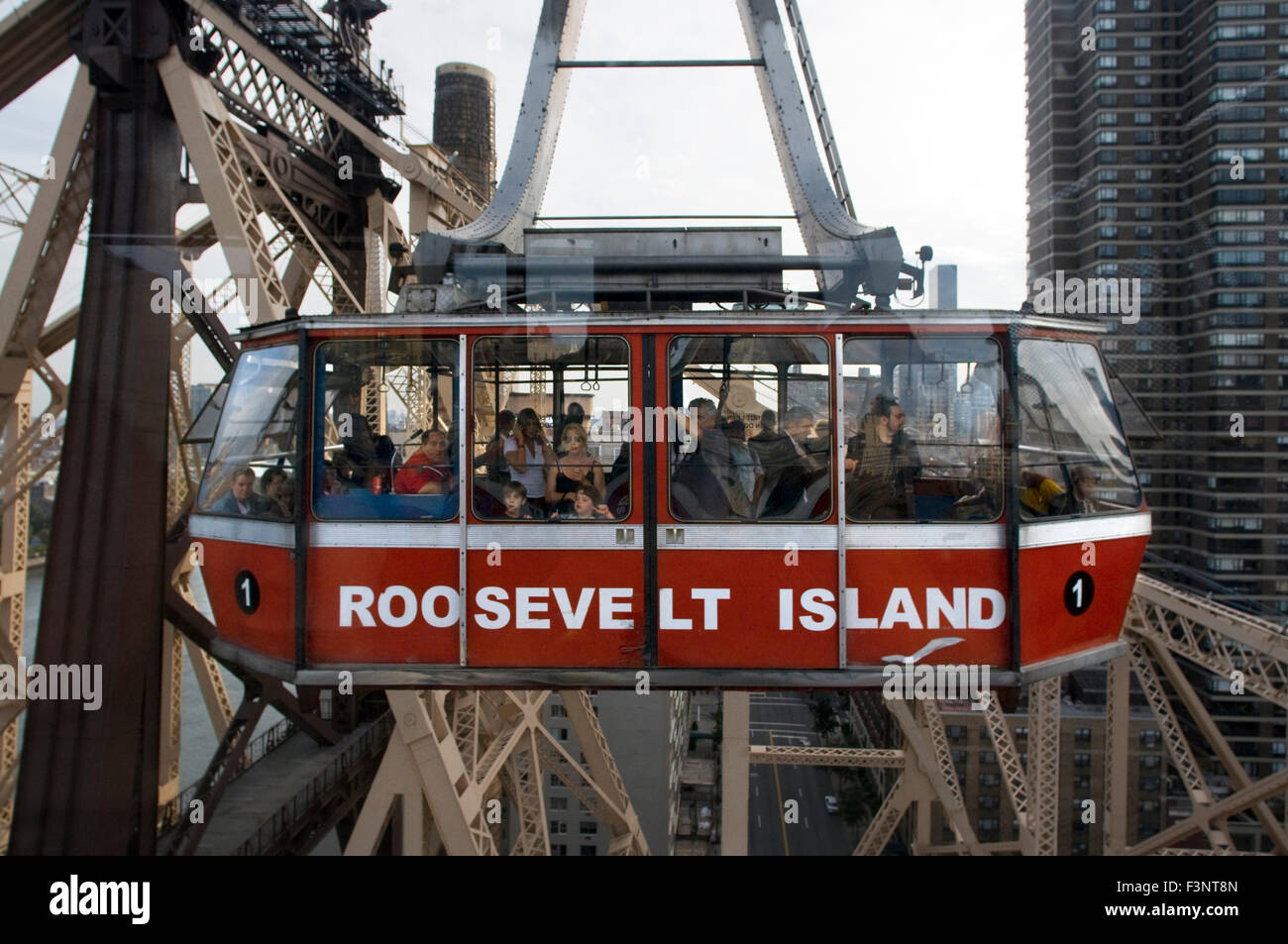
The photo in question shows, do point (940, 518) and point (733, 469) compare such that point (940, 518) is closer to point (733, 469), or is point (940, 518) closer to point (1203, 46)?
point (733, 469)

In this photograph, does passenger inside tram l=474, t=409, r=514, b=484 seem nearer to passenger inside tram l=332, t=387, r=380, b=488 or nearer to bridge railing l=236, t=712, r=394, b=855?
passenger inside tram l=332, t=387, r=380, b=488

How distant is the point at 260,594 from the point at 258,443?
814 millimetres

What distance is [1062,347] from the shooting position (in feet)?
13.8

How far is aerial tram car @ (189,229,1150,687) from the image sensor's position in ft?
13.0

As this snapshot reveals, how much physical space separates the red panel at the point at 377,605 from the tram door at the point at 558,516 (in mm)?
139

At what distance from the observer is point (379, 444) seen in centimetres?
421

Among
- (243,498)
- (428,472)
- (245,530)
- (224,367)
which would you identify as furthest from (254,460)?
(224,367)

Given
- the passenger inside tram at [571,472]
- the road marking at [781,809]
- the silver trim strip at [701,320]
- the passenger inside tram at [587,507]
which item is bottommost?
the road marking at [781,809]

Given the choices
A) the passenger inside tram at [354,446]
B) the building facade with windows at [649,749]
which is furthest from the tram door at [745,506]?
the building facade with windows at [649,749]

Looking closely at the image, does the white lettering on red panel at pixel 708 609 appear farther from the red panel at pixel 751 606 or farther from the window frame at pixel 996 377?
the window frame at pixel 996 377

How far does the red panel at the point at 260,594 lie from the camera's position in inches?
162

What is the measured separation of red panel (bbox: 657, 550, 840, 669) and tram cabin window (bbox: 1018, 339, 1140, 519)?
1148mm

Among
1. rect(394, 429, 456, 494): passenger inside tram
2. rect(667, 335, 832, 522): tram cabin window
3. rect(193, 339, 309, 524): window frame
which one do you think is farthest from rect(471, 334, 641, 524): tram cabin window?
rect(193, 339, 309, 524): window frame
